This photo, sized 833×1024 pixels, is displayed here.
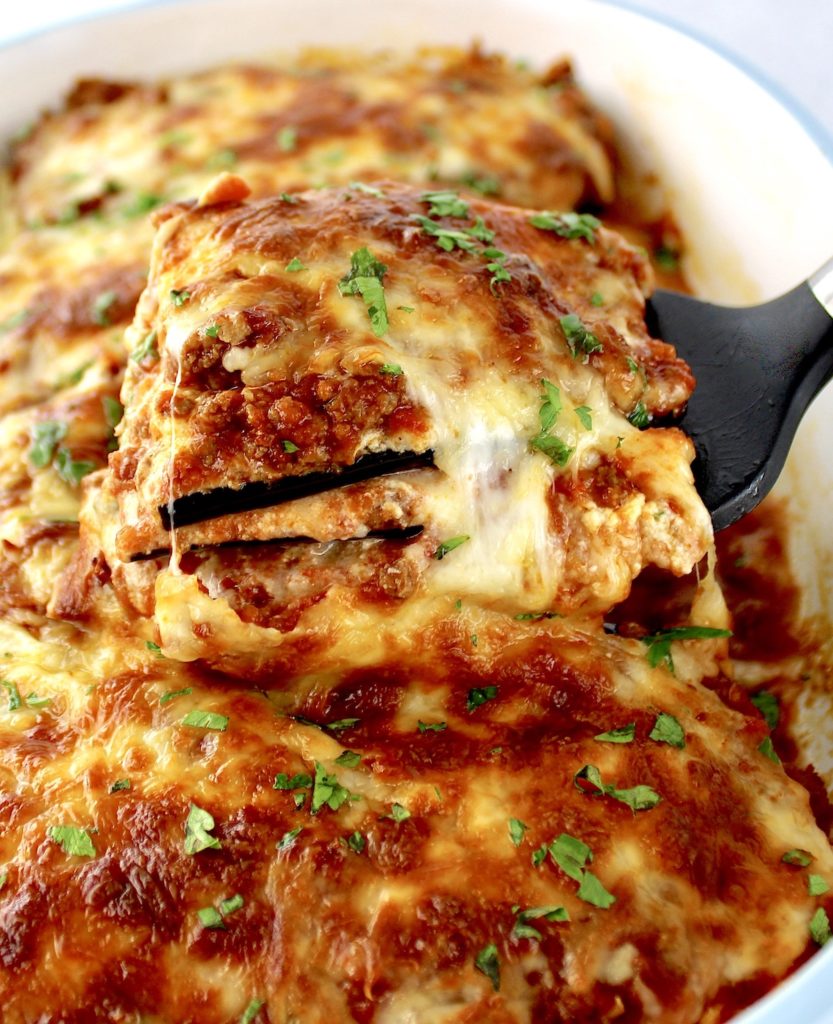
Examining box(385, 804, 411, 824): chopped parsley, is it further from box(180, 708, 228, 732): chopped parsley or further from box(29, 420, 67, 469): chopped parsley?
box(29, 420, 67, 469): chopped parsley

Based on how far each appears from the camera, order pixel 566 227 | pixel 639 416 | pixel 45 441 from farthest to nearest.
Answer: pixel 45 441 → pixel 566 227 → pixel 639 416

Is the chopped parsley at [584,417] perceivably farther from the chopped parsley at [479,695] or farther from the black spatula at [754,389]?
the chopped parsley at [479,695]

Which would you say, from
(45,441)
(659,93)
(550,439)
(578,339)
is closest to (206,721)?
(550,439)

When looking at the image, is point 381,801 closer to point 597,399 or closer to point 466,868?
point 466,868

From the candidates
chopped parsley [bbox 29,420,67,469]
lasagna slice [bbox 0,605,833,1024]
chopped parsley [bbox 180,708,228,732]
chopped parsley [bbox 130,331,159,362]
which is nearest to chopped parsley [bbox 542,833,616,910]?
lasagna slice [bbox 0,605,833,1024]

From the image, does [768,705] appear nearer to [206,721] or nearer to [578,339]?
[578,339]
